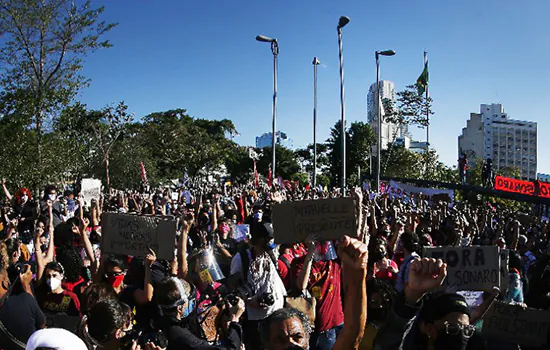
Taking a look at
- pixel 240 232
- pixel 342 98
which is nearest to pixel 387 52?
pixel 342 98

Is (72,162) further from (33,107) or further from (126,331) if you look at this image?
(126,331)

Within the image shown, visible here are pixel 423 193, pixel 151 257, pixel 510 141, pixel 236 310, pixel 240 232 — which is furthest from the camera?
pixel 510 141

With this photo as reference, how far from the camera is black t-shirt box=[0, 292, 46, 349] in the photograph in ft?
12.0

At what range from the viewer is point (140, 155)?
38094mm

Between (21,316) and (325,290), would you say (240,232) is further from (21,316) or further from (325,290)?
(21,316)

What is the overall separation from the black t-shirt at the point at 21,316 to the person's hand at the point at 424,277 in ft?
9.32

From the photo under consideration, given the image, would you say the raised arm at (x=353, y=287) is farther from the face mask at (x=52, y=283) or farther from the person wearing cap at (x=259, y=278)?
the face mask at (x=52, y=283)

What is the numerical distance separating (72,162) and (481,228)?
14.9m

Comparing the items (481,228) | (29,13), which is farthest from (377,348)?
(29,13)

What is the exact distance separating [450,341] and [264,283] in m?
1.93

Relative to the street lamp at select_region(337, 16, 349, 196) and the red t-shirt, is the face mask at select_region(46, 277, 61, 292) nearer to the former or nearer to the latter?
the red t-shirt

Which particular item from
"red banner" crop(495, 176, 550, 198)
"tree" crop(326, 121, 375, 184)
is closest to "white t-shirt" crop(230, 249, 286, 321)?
"red banner" crop(495, 176, 550, 198)

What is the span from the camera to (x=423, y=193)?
19562 millimetres

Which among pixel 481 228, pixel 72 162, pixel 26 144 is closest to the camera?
pixel 481 228
